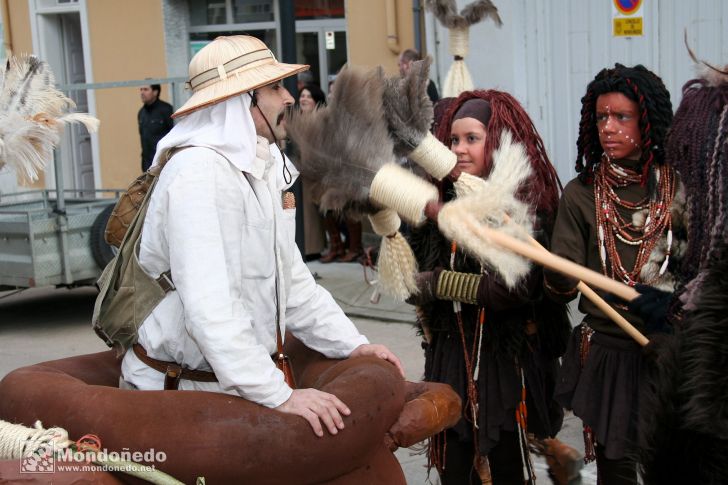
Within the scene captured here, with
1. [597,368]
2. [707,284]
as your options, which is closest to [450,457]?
[597,368]

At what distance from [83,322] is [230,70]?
568cm

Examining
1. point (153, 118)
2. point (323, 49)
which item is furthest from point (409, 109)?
point (323, 49)

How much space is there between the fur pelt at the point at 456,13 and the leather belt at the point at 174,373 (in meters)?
2.94

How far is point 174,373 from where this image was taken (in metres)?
2.77

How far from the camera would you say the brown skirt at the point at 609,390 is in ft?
10.7

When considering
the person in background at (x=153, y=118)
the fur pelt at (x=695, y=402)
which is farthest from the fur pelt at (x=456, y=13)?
the person in background at (x=153, y=118)

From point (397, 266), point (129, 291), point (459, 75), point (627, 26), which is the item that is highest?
point (627, 26)

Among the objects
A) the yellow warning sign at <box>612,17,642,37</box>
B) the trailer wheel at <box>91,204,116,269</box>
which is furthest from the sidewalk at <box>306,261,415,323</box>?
the yellow warning sign at <box>612,17,642,37</box>

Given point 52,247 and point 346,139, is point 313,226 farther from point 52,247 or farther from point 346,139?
point 346,139

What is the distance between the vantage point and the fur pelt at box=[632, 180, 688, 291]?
10.6ft

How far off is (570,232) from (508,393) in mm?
672

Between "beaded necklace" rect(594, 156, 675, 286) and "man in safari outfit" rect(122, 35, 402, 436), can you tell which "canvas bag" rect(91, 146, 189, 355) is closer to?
"man in safari outfit" rect(122, 35, 402, 436)

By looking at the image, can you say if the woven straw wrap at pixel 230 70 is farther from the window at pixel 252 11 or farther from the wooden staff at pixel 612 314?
the window at pixel 252 11

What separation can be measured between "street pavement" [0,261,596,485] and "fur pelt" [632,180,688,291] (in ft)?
5.79
